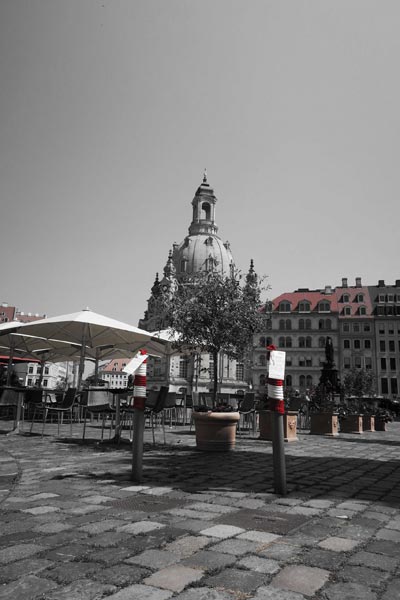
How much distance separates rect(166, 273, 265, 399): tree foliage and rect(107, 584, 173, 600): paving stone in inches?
450

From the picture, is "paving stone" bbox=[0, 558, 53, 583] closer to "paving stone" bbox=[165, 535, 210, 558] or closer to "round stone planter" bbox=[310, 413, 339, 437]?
"paving stone" bbox=[165, 535, 210, 558]

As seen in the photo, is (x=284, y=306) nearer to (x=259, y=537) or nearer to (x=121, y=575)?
(x=259, y=537)

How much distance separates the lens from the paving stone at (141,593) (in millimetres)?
2463

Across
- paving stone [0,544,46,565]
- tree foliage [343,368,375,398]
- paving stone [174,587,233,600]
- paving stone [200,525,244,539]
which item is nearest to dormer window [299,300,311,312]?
tree foliage [343,368,375,398]

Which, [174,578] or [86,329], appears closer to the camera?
[174,578]

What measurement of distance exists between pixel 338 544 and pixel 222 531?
0.85 meters

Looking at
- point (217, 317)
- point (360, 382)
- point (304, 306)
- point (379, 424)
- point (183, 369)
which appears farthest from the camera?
point (183, 369)

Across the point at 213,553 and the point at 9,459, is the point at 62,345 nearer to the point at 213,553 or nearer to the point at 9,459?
the point at 9,459

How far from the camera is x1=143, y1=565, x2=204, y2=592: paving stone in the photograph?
2629 mm

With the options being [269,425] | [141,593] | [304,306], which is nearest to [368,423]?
[269,425]

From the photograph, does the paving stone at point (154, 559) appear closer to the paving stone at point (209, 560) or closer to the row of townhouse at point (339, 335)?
the paving stone at point (209, 560)

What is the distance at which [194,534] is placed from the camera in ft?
11.9

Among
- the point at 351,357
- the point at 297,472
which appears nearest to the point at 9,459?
the point at 297,472

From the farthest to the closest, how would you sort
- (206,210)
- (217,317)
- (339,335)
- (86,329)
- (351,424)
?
(206,210) → (339,335) → (351,424) → (86,329) → (217,317)
